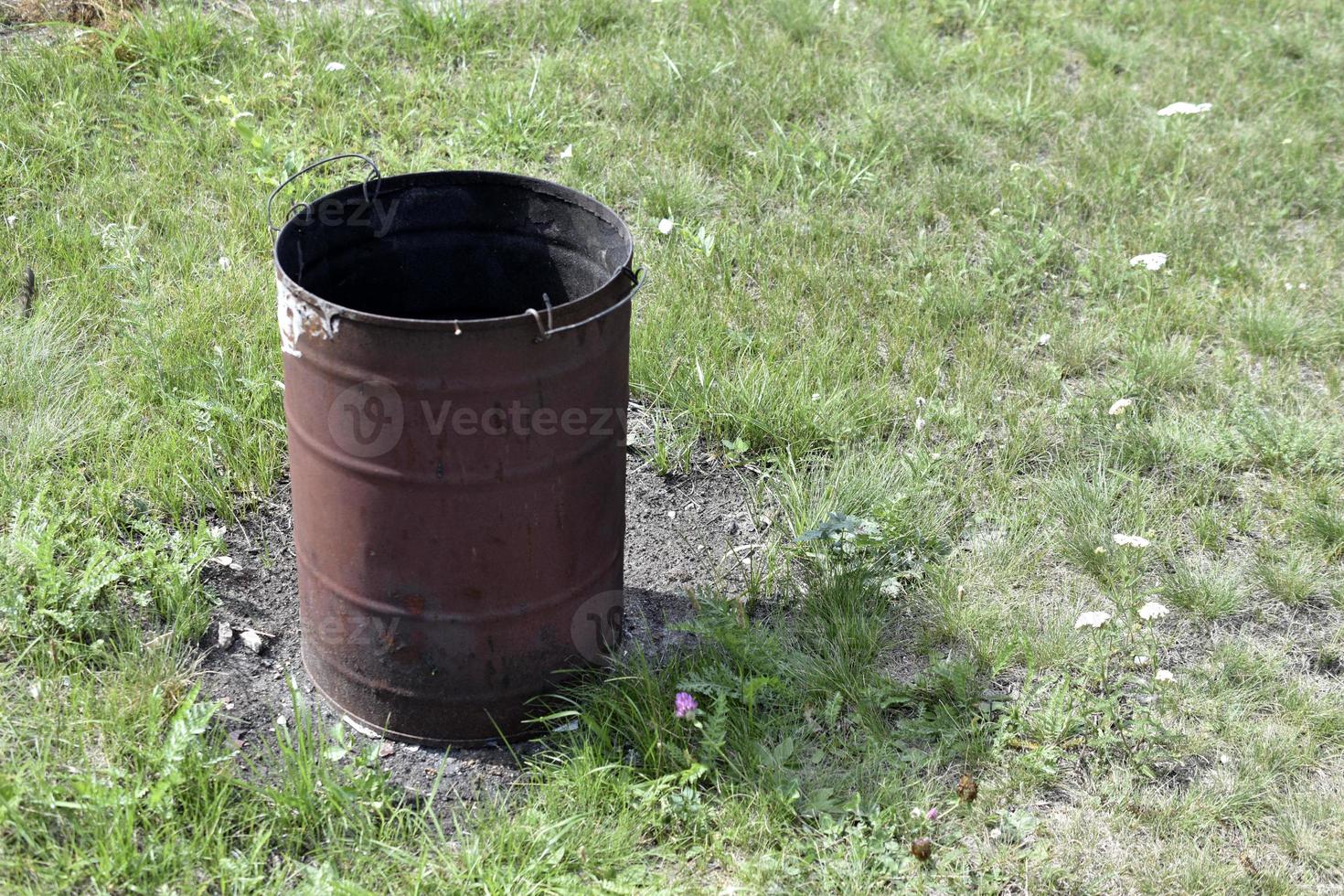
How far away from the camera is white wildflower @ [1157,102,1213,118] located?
5.14 meters

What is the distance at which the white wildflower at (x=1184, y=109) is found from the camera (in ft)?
16.9

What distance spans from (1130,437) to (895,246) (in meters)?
1.27

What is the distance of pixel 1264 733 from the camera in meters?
2.84

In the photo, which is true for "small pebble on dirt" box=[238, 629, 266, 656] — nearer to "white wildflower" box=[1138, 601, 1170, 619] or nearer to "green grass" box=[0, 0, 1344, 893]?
"green grass" box=[0, 0, 1344, 893]

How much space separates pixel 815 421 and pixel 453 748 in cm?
151

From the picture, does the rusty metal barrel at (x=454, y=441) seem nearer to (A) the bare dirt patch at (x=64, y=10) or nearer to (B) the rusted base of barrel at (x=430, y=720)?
(B) the rusted base of barrel at (x=430, y=720)

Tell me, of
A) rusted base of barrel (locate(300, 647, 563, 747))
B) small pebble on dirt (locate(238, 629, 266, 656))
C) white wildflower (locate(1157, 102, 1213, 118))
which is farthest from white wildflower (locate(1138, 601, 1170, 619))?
white wildflower (locate(1157, 102, 1213, 118))

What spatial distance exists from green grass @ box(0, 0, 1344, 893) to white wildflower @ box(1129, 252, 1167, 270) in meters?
0.08

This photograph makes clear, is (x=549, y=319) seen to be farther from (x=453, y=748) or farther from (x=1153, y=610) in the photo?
(x=1153, y=610)

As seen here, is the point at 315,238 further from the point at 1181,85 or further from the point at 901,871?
the point at 1181,85

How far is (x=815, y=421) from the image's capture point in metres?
3.69

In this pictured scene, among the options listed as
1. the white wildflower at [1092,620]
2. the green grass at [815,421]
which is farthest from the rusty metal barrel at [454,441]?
the white wildflower at [1092,620]

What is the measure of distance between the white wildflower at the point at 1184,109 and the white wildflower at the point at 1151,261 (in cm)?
103

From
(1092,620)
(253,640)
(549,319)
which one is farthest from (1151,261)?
(253,640)
